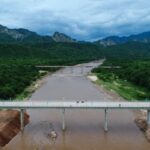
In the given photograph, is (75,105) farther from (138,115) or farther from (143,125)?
(138,115)

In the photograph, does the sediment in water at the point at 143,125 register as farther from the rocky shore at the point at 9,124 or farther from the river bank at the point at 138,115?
the rocky shore at the point at 9,124

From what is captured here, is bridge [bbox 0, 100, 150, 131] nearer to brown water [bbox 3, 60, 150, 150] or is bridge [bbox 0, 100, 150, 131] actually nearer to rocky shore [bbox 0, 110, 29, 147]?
rocky shore [bbox 0, 110, 29, 147]

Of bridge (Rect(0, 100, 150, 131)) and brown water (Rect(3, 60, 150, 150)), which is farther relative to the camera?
bridge (Rect(0, 100, 150, 131))

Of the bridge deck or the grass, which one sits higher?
the bridge deck

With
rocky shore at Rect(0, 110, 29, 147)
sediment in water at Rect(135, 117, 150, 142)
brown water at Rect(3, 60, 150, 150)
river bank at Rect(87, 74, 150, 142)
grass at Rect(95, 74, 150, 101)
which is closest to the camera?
brown water at Rect(3, 60, 150, 150)

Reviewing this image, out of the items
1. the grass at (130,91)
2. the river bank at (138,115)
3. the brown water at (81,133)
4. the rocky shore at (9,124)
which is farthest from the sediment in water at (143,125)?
the rocky shore at (9,124)

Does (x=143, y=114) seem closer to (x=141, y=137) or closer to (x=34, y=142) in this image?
(x=141, y=137)

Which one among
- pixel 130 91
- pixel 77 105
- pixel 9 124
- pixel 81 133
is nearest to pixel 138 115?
pixel 81 133

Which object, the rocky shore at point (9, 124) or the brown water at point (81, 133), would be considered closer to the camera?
the brown water at point (81, 133)

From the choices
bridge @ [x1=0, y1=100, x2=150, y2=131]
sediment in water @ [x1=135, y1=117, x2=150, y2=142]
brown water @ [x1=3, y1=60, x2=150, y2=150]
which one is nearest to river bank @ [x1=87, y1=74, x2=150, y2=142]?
sediment in water @ [x1=135, y1=117, x2=150, y2=142]

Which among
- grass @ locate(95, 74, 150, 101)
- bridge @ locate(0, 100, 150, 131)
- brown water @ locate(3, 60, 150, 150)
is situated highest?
bridge @ locate(0, 100, 150, 131)
